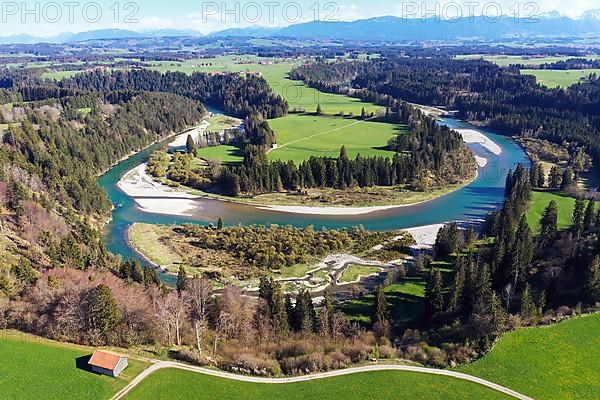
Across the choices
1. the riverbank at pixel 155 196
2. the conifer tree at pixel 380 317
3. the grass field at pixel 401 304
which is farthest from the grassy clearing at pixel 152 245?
the conifer tree at pixel 380 317

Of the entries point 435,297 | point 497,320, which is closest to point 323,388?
point 497,320

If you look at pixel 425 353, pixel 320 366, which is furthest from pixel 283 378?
pixel 425 353

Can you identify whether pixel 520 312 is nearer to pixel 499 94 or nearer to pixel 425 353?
pixel 425 353

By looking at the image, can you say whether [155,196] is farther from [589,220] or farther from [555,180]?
[555,180]

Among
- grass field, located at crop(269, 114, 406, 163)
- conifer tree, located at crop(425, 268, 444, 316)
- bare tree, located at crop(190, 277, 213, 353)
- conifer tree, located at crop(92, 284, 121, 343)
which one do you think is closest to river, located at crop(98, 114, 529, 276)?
bare tree, located at crop(190, 277, 213, 353)

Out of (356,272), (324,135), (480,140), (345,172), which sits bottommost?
(356,272)

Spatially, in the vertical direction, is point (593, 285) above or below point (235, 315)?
above
